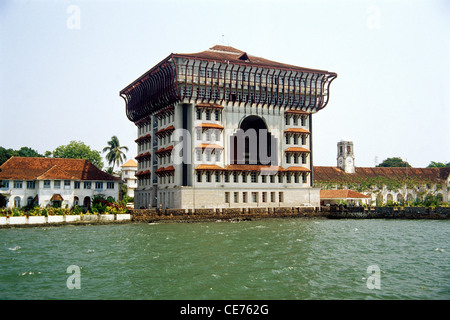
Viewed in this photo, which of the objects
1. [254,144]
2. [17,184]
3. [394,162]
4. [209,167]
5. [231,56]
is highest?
[231,56]

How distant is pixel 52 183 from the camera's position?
7069cm

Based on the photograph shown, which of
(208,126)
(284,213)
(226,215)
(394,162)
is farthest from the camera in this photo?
(394,162)

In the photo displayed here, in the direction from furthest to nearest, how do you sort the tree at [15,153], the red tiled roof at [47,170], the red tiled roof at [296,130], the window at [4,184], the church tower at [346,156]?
the church tower at [346,156], the tree at [15,153], the red tiled roof at [296,130], the red tiled roof at [47,170], the window at [4,184]

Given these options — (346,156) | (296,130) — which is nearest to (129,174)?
(346,156)

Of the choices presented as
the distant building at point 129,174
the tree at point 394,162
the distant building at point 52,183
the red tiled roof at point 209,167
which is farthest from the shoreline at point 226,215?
the tree at point 394,162

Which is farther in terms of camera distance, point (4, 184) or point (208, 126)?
point (208, 126)

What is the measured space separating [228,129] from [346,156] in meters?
47.4

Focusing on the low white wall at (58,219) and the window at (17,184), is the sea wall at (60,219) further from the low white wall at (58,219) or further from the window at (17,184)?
the window at (17,184)

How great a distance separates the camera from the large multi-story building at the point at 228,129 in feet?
226

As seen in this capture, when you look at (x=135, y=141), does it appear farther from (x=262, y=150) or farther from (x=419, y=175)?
(x=419, y=175)

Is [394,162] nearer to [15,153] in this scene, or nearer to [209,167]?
[209,167]

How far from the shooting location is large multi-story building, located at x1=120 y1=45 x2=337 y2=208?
68812mm

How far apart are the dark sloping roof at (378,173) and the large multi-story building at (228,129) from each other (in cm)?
2509
